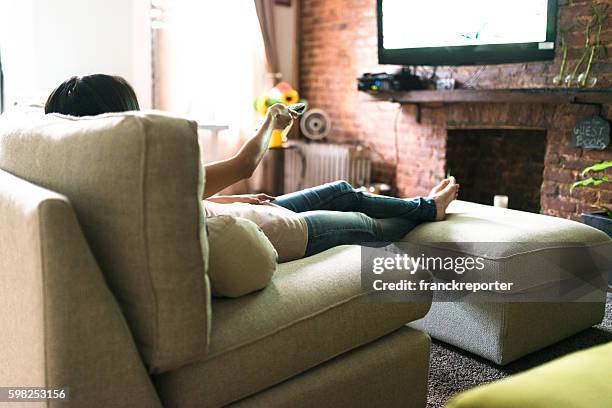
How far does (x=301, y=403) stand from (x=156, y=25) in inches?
162

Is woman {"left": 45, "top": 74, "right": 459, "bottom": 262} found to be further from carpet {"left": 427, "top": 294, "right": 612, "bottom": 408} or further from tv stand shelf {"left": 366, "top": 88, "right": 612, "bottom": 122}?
tv stand shelf {"left": 366, "top": 88, "right": 612, "bottom": 122}

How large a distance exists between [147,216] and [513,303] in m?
1.38

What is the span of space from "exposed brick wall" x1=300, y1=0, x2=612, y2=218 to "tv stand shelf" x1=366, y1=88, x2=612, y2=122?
0.13 meters

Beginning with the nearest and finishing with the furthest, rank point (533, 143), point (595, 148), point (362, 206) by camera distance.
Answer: point (362, 206), point (595, 148), point (533, 143)

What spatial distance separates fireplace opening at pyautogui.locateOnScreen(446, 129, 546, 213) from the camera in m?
4.66

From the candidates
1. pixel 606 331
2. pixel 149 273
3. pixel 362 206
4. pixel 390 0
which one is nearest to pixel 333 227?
pixel 362 206

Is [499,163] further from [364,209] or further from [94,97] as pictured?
[94,97]

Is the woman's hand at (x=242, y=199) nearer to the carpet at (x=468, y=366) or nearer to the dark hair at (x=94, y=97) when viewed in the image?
the dark hair at (x=94, y=97)

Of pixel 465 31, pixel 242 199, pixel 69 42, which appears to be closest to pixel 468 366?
pixel 242 199

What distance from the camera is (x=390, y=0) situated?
453 cm

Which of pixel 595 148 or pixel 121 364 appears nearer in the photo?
pixel 121 364

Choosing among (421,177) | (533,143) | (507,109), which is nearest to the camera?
(507,109)

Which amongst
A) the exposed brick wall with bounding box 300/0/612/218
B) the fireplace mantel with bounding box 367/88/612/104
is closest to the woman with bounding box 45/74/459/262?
the fireplace mantel with bounding box 367/88/612/104

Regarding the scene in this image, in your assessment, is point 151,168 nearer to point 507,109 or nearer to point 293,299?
point 293,299
